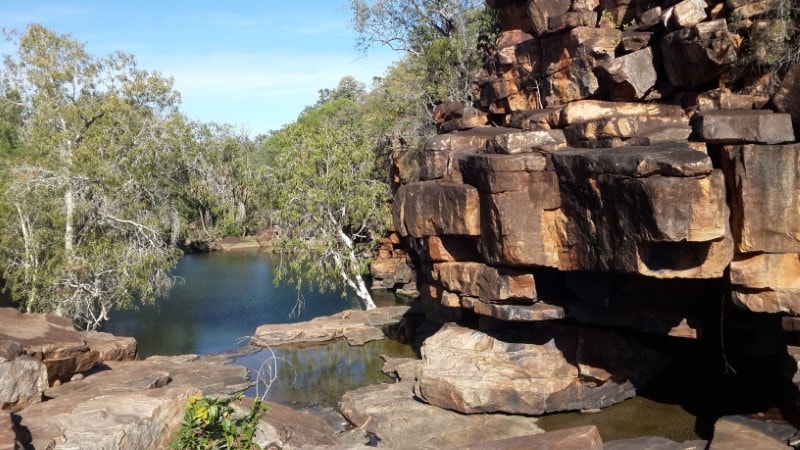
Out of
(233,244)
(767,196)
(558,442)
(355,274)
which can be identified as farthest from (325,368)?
(233,244)

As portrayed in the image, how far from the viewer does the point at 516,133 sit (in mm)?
16125

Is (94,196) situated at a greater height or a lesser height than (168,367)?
greater

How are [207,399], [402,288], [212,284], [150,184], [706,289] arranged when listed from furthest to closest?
[212,284], [402,288], [150,184], [706,289], [207,399]

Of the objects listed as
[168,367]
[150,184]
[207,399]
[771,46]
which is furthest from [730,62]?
[150,184]

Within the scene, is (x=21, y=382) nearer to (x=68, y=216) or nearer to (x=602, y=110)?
(x=68, y=216)

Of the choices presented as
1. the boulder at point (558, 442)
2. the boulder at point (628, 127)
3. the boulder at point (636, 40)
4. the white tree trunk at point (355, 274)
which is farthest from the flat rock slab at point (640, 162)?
the white tree trunk at point (355, 274)

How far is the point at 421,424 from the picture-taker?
582 inches

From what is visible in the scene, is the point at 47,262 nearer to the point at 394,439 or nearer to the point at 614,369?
the point at 394,439

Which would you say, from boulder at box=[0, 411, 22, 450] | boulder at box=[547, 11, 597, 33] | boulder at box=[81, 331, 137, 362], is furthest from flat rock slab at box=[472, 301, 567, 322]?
boulder at box=[81, 331, 137, 362]

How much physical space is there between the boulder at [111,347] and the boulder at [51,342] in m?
1.40

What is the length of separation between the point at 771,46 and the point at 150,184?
19.4m

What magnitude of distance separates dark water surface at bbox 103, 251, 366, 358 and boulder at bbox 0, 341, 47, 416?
8654 mm

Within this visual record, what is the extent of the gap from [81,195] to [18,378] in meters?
10.7

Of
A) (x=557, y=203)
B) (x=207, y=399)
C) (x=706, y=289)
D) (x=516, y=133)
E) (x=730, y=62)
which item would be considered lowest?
(x=706, y=289)
